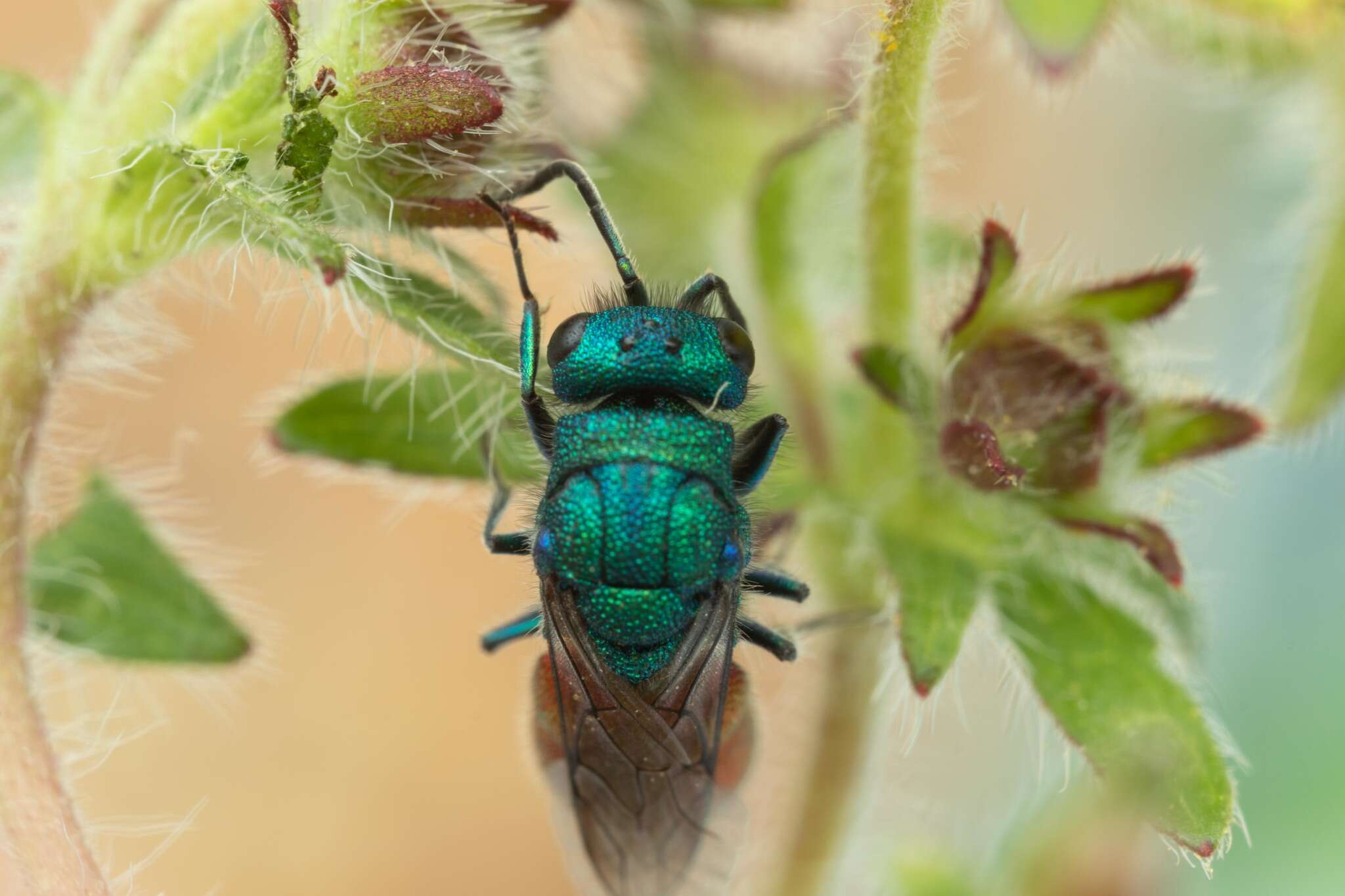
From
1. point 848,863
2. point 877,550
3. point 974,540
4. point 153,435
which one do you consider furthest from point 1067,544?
point 153,435

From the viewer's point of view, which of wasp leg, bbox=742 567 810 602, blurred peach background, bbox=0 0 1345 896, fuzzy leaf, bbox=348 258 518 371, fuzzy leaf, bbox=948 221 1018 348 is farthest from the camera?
blurred peach background, bbox=0 0 1345 896

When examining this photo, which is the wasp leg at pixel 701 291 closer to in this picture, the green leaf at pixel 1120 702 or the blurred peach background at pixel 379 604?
the green leaf at pixel 1120 702

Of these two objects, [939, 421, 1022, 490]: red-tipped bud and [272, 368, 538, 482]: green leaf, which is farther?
[272, 368, 538, 482]: green leaf

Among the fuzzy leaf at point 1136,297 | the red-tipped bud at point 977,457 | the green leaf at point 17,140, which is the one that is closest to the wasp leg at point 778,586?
the red-tipped bud at point 977,457

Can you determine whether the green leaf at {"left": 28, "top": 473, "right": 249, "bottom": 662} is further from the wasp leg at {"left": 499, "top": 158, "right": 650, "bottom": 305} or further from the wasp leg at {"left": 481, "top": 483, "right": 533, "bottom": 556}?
the wasp leg at {"left": 499, "top": 158, "right": 650, "bottom": 305}

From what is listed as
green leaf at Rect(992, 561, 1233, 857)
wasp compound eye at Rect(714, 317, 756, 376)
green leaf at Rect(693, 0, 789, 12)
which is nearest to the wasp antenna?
wasp compound eye at Rect(714, 317, 756, 376)

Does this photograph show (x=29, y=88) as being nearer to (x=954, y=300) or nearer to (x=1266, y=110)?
(x=954, y=300)
